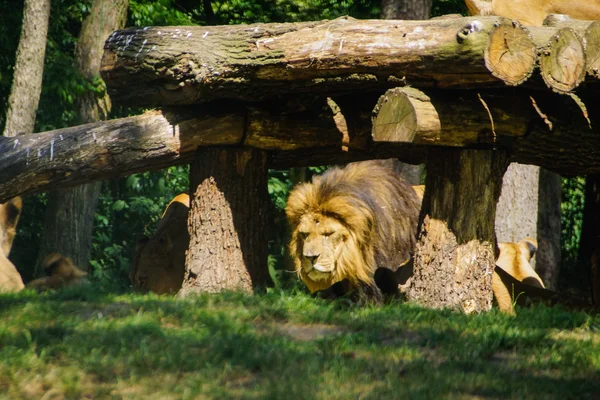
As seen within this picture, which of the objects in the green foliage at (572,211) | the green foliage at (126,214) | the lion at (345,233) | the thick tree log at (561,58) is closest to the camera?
the thick tree log at (561,58)

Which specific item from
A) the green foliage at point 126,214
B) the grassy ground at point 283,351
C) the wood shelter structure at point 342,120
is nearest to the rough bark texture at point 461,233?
the wood shelter structure at point 342,120

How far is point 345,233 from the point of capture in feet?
26.7

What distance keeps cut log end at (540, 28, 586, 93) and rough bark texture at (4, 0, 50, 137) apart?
22.9 ft

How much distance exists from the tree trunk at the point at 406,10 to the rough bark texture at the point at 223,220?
3.59m

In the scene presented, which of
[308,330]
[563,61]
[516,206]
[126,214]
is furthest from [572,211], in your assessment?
[308,330]

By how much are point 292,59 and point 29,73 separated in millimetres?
5438

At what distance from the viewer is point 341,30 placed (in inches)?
266

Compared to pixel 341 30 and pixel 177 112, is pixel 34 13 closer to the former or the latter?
pixel 177 112

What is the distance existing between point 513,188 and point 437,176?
4643mm

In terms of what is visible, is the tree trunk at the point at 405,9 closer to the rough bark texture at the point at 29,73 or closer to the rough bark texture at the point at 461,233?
the rough bark texture at the point at 461,233

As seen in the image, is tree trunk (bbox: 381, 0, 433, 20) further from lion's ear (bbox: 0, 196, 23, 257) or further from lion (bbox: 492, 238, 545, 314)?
lion's ear (bbox: 0, 196, 23, 257)

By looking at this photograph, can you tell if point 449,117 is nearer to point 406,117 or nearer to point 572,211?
point 406,117

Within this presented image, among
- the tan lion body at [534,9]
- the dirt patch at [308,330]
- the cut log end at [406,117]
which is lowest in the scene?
the dirt patch at [308,330]

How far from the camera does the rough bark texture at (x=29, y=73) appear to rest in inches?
438
